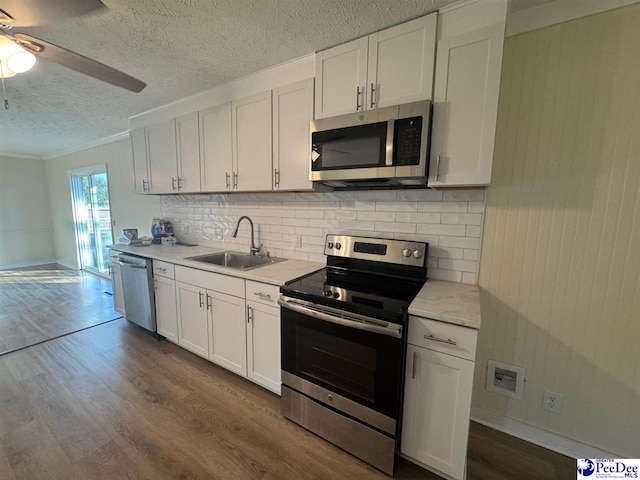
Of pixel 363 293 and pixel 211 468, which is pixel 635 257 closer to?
pixel 363 293

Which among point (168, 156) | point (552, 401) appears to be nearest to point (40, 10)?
point (168, 156)

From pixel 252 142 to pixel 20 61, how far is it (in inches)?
51.2

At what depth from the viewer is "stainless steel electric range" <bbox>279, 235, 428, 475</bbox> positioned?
135cm

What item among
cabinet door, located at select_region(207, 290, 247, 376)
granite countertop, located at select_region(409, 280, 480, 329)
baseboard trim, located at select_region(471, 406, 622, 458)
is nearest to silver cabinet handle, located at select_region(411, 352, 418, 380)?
granite countertop, located at select_region(409, 280, 480, 329)

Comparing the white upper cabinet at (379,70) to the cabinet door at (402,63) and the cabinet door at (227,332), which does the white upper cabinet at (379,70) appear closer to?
the cabinet door at (402,63)

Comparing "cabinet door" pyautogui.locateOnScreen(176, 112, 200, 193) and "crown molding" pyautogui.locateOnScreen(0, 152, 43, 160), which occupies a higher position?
"crown molding" pyautogui.locateOnScreen(0, 152, 43, 160)

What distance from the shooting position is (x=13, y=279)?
4.96 m

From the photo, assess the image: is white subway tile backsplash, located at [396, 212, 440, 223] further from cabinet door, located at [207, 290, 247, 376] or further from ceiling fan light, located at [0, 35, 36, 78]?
ceiling fan light, located at [0, 35, 36, 78]

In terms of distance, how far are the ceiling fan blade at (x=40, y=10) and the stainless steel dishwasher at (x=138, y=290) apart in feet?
6.31

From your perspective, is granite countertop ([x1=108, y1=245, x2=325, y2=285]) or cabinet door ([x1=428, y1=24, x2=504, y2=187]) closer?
cabinet door ([x1=428, y1=24, x2=504, y2=187])

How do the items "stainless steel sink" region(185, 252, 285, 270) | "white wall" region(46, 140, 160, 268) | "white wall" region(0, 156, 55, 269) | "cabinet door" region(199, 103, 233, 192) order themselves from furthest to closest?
1. "white wall" region(0, 156, 55, 269)
2. "white wall" region(46, 140, 160, 268)
3. "stainless steel sink" region(185, 252, 285, 270)
4. "cabinet door" region(199, 103, 233, 192)

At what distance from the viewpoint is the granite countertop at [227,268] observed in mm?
1872

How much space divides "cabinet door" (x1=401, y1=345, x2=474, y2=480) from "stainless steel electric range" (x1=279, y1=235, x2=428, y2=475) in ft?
0.22

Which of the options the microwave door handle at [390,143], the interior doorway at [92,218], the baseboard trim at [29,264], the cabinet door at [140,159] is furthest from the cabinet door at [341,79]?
the baseboard trim at [29,264]
